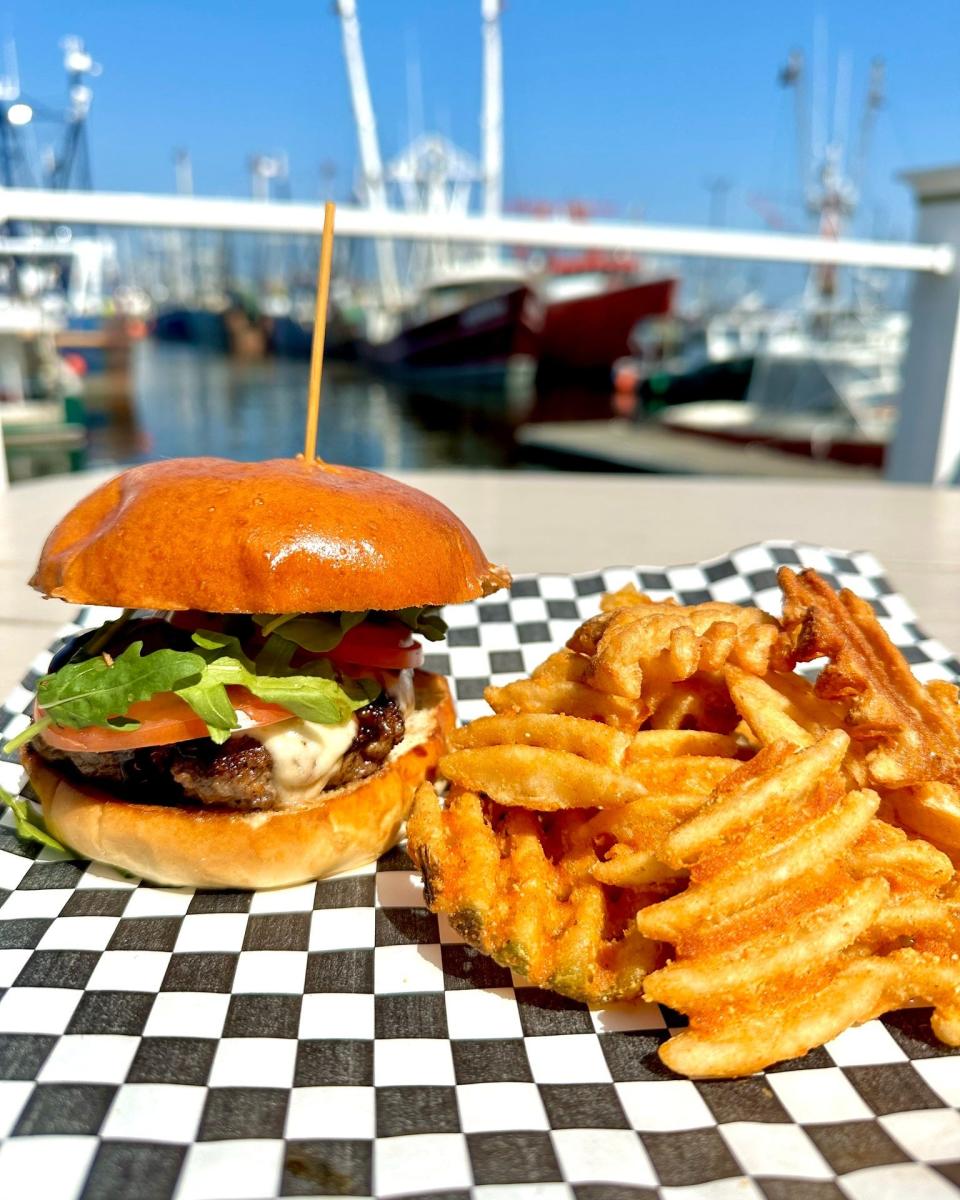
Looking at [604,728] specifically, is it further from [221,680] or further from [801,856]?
[221,680]

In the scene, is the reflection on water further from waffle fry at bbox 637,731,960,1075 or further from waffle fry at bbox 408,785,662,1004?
waffle fry at bbox 637,731,960,1075

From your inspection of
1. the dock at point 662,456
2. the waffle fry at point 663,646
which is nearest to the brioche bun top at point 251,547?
the waffle fry at point 663,646

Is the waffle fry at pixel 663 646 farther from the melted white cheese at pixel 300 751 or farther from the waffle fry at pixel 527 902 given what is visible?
the melted white cheese at pixel 300 751

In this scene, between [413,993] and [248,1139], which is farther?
[413,993]

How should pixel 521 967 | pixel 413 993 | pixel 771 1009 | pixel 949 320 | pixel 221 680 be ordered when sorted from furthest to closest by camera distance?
1. pixel 949 320
2. pixel 221 680
3. pixel 413 993
4. pixel 521 967
5. pixel 771 1009

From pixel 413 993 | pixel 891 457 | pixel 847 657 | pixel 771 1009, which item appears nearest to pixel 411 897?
pixel 413 993

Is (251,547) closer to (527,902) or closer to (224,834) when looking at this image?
(224,834)

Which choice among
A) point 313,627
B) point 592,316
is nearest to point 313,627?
point 313,627
